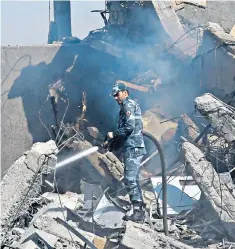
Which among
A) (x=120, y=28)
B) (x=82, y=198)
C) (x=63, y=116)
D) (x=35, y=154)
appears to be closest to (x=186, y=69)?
→ (x=120, y=28)

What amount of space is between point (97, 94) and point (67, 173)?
9.47ft

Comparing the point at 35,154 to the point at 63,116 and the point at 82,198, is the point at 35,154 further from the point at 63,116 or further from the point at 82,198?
the point at 63,116

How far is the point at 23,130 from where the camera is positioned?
12.6 meters

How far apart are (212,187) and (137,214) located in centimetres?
123

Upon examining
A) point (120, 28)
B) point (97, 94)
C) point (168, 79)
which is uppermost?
point (120, 28)

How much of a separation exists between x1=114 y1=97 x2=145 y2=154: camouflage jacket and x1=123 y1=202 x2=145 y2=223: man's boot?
91 centimetres

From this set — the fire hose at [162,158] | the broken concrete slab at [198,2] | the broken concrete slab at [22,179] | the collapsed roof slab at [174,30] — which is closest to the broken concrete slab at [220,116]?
the fire hose at [162,158]

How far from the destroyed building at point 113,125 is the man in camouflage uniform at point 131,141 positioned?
32cm

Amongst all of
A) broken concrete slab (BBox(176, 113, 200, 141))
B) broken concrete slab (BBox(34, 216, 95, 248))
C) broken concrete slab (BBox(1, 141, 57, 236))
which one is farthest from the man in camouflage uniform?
broken concrete slab (BBox(176, 113, 200, 141))

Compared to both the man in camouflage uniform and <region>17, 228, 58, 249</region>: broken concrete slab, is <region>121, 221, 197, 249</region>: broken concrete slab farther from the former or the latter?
the man in camouflage uniform

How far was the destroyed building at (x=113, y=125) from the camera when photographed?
23.2 ft

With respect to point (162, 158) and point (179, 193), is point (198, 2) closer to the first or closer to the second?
point (179, 193)

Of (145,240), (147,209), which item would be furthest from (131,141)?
(145,240)

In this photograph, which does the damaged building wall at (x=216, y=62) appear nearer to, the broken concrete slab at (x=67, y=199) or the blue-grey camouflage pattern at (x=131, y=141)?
the blue-grey camouflage pattern at (x=131, y=141)
